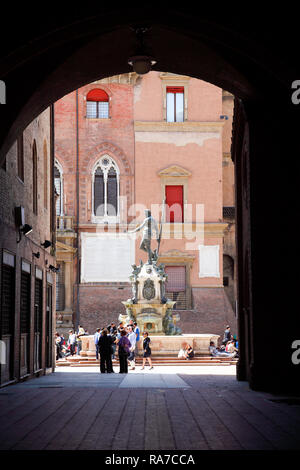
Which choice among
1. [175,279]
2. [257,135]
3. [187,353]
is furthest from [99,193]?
[257,135]

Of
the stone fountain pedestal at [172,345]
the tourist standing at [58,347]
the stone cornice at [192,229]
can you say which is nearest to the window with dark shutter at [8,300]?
the stone fountain pedestal at [172,345]

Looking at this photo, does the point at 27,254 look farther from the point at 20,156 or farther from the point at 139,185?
the point at 139,185

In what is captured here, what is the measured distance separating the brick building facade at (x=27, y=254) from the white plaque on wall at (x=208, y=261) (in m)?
19.8

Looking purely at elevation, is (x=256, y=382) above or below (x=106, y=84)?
below

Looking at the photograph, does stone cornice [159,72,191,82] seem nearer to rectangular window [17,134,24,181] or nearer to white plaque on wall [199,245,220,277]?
white plaque on wall [199,245,220,277]

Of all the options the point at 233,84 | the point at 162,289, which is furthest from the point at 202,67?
the point at 162,289

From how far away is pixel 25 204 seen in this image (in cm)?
1855

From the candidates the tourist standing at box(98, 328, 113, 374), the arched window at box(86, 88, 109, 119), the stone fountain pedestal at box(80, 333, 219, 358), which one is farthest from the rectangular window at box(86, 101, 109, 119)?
the tourist standing at box(98, 328, 113, 374)

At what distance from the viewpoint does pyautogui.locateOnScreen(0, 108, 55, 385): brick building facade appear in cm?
1616

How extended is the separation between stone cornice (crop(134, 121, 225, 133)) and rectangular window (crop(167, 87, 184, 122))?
520 mm

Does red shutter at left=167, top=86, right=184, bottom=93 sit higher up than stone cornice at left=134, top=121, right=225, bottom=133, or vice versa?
red shutter at left=167, top=86, right=184, bottom=93

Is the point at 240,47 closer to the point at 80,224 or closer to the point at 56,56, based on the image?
the point at 56,56

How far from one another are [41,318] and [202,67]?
9.37m

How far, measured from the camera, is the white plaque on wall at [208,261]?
143 feet
